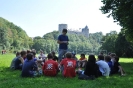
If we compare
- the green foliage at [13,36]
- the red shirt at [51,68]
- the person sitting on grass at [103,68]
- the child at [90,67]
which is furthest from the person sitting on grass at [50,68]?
the green foliage at [13,36]

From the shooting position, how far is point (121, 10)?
87.6 feet

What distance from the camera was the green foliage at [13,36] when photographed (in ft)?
451

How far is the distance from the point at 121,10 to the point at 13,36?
14311 centimetres

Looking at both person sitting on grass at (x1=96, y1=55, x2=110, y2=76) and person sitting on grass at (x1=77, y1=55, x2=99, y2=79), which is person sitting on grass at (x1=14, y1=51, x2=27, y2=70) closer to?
person sitting on grass at (x1=77, y1=55, x2=99, y2=79)

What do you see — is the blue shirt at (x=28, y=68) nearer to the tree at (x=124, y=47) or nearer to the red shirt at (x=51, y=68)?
the red shirt at (x=51, y=68)

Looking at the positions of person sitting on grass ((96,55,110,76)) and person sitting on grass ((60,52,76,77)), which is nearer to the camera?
person sitting on grass ((60,52,76,77))

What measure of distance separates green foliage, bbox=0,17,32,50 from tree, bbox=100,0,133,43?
111133 mm

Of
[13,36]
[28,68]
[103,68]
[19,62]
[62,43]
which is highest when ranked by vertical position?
[13,36]

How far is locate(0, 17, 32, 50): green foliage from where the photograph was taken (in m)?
138

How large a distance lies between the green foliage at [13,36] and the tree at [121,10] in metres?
111

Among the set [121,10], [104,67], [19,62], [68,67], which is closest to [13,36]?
[121,10]

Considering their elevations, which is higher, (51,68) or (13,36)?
(13,36)

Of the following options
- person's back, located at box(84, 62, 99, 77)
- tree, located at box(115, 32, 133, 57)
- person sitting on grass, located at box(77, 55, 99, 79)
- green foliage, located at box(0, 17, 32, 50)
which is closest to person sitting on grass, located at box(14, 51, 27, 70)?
person sitting on grass, located at box(77, 55, 99, 79)

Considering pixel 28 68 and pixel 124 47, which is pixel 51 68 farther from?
pixel 124 47
